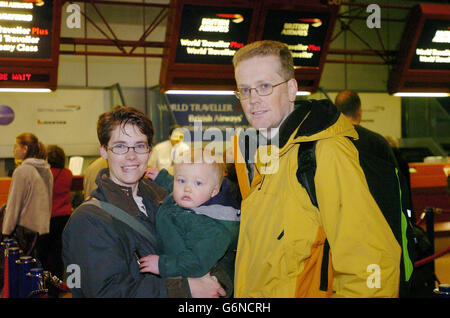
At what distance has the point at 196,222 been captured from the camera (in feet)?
7.38

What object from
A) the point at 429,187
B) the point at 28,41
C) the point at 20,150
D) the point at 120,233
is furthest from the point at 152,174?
the point at 429,187

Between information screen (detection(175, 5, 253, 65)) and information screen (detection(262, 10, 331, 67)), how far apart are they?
36 cm

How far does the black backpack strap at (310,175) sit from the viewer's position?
1747 mm

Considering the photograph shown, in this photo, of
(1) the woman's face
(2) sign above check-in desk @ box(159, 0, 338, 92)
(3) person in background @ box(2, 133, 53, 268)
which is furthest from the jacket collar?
(2) sign above check-in desk @ box(159, 0, 338, 92)

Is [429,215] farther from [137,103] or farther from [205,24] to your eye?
[137,103]

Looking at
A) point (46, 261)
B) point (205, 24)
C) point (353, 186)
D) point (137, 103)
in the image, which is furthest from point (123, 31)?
point (353, 186)

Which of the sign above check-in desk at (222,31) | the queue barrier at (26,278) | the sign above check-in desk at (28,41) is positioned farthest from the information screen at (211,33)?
the queue barrier at (26,278)

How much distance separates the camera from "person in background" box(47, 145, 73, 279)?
603cm

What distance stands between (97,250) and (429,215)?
13.8 ft

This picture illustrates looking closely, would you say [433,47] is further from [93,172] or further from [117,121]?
[117,121]

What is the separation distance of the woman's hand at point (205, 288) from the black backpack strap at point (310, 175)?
489mm

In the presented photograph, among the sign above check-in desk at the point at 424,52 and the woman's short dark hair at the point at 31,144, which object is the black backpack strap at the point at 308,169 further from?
the sign above check-in desk at the point at 424,52

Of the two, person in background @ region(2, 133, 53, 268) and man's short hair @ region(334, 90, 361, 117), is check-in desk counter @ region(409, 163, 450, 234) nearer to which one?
man's short hair @ region(334, 90, 361, 117)

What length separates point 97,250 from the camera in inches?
75.4
